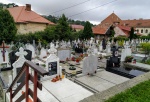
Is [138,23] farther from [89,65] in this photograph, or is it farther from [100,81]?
[100,81]

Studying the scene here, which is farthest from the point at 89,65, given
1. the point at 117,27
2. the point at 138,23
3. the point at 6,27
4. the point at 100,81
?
the point at 138,23

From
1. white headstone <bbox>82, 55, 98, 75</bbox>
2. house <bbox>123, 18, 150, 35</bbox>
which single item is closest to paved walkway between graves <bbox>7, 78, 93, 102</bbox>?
white headstone <bbox>82, 55, 98, 75</bbox>

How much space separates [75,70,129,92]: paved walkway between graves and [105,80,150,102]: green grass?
3.02m

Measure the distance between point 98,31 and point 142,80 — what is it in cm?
4005

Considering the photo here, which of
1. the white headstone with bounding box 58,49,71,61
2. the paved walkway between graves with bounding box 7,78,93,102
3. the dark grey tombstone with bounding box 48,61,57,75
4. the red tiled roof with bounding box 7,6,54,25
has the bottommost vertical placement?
the paved walkway between graves with bounding box 7,78,93,102

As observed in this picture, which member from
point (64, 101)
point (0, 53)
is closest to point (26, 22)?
point (0, 53)

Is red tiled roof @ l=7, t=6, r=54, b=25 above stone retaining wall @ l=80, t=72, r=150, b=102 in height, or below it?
above

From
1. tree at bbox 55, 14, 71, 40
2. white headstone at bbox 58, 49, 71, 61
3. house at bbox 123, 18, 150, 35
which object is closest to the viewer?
white headstone at bbox 58, 49, 71, 61

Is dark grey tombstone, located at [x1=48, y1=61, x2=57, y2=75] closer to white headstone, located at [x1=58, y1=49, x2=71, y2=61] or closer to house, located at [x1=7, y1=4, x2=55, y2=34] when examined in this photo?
white headstone, located at [x1=58, y1=49, x2=71, y2=61]

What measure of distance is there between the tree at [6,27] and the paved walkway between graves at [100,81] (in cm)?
1645

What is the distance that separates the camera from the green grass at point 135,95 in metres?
3.72

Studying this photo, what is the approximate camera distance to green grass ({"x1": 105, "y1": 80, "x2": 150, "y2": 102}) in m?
3.72

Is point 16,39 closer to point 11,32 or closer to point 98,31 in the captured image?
point 11,32

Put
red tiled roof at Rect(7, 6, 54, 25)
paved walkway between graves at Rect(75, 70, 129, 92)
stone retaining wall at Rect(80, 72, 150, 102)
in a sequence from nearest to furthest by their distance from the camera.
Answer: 1. stone retaining wall at Rect(80, 72, 150, 102)
2. paved walkway between graves at Rect(75, 70, 129, 92)
3. red tiled roof at Rect(7, 6, 54, 25)
